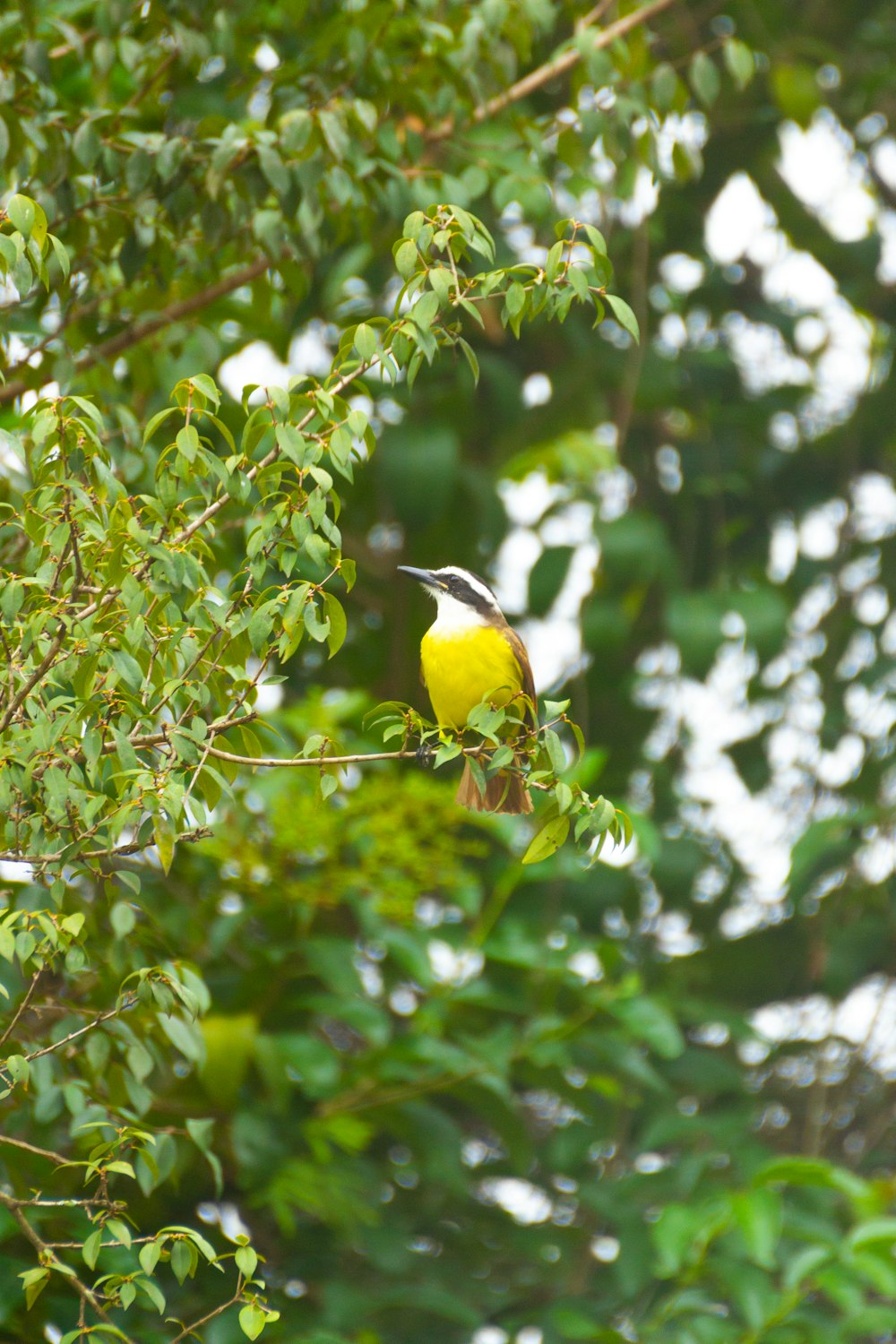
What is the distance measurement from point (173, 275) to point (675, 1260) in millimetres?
2228

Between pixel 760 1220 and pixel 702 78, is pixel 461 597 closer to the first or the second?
pixel 702 78

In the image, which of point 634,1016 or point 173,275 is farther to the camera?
point 634,1016

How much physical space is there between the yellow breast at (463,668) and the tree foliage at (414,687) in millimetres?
191

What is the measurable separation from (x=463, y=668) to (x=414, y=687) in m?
1.19

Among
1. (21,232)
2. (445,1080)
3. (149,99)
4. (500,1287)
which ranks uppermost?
(21,232)

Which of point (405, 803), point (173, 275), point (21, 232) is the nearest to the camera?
point (21, 232)

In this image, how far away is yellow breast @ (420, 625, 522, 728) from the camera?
121 inches

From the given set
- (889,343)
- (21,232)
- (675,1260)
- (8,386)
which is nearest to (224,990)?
(675,1260)

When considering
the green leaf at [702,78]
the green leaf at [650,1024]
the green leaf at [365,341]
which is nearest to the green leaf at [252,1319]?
the green leaf at [365,341]

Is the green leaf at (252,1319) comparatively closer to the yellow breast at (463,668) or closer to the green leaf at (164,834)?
the green leaf at (164,834)

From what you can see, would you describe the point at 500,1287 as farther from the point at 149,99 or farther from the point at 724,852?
the point at 149,99

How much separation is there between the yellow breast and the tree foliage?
0.19m

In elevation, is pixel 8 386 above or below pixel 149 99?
below

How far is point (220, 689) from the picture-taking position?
2.02 metres
